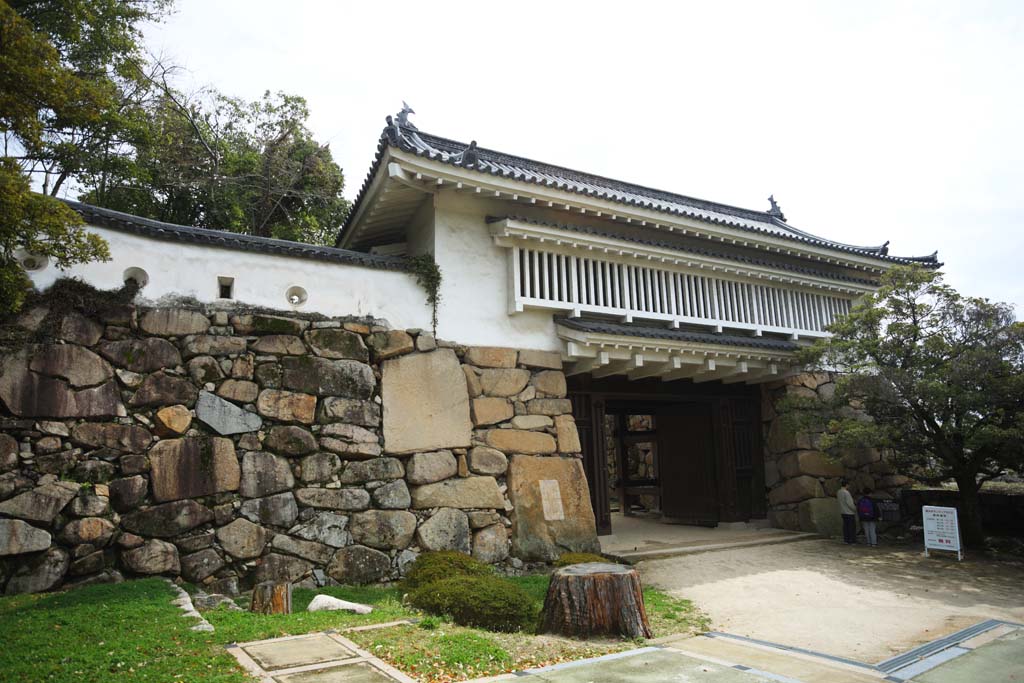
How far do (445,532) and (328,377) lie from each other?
2.50 meters

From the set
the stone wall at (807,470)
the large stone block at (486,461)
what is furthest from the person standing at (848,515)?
the large stone block at (486,461)

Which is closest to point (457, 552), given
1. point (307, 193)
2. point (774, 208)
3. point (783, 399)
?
point (783, 399)

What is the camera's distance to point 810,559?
9.85 metres

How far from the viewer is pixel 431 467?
8188 mm

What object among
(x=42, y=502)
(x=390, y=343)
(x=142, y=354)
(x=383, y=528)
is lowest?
(x=383, y=528)

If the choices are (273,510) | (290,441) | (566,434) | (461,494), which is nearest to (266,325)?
(290,441)

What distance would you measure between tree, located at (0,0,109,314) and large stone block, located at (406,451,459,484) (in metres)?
4.29

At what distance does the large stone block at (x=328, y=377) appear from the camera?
773cm

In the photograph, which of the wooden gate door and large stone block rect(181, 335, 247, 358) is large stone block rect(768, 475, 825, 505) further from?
large stone block rect(181, 335, 247, 358)

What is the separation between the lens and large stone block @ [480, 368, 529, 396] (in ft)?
29.3

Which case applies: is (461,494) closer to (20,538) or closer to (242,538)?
(242,538)

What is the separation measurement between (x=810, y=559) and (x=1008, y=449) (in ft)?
11.0

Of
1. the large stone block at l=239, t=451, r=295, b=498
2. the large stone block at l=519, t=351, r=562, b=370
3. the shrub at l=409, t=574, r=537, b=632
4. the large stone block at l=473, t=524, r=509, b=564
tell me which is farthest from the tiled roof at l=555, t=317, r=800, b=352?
the large stone block at l=239, t=451, r=295, b=498

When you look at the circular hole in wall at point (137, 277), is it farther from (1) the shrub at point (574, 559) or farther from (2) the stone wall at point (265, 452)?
(1) the shrub at point (574, 559)
